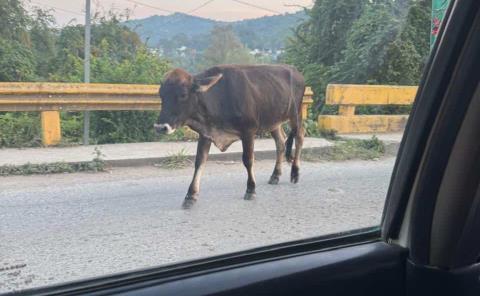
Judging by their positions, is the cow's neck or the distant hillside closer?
the distant hillside

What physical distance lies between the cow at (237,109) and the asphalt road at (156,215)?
0.13 metres

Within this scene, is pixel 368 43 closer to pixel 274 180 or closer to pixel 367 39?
pixel 367 39

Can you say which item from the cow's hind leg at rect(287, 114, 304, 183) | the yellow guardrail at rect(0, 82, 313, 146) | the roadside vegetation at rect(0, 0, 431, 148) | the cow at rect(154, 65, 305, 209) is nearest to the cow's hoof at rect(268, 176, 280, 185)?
the cow at rect(154, 65, 305, 209)

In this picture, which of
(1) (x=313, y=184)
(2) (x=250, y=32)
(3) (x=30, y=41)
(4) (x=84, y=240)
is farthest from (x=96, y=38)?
(1) (x=313, y=184)

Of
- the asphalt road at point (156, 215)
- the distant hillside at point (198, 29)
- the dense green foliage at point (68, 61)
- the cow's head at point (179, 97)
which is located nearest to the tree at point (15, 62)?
the dense green foliage at point (68, 61)

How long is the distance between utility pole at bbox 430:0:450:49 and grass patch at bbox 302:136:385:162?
141 cm

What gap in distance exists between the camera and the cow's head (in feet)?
12.4

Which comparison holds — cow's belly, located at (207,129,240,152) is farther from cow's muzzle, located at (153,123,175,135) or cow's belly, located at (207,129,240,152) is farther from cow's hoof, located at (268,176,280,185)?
cow's muzzle, located at (153,123,175,135)

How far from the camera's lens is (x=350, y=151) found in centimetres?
460

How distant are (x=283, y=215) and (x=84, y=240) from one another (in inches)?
52.4

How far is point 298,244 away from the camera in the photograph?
221cm

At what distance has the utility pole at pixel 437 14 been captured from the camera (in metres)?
2.13

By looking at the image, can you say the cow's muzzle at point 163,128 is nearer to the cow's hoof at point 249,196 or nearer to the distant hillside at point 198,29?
the cow's hoof at point 249,196

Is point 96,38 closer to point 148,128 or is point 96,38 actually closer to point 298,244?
point 148,128
